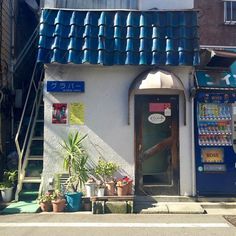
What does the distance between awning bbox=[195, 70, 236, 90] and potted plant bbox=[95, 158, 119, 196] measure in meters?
3.09

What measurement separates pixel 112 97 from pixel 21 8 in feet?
20.7

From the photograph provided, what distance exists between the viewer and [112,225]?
24.1 ft

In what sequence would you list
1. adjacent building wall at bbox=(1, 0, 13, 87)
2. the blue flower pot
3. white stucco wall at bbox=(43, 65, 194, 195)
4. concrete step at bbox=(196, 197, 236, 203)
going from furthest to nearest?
adjacent building wall at bbox=(1, 0, 13, 87), white stucco wall at bbox=(43, 65, 194, 195), concrete step at bbox=(196, 197, 236, 203), the blue flower pot

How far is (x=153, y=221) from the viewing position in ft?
25.2

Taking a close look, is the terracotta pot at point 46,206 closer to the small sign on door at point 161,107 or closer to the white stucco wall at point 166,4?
the small sign on door at point 161,107

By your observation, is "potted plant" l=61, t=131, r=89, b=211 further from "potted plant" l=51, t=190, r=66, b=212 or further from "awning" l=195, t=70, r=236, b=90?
"awning" l=195, t=70, r=236, b=90

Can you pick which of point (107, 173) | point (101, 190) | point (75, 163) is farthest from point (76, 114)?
point (101, 190)

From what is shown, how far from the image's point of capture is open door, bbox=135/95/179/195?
948 cm

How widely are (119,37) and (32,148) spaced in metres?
4.27

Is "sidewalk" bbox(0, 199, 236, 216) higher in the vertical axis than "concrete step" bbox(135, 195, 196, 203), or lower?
lower

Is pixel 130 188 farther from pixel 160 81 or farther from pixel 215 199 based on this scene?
pixel 160 81

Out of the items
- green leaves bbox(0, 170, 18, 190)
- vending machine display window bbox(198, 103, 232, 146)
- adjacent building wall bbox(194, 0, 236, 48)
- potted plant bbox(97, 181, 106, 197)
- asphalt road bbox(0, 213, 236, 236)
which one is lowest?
asphalt road bbox(0, 213, 236, 236)

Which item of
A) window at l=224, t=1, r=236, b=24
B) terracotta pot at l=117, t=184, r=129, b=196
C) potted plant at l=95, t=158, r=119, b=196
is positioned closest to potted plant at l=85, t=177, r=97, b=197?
potted plant at l=95, t=158, r=119, b=196

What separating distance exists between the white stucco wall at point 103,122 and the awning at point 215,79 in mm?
1034
